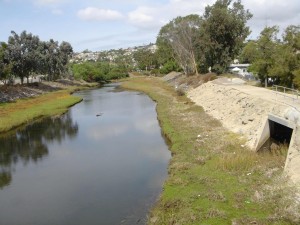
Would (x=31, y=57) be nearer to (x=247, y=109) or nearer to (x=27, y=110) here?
(x=27, y=110)

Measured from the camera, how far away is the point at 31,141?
43.1m

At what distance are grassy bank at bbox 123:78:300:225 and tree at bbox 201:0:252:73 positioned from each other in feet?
170

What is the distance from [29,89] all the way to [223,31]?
1968 inches

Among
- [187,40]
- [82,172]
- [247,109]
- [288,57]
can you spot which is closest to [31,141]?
[82,172]

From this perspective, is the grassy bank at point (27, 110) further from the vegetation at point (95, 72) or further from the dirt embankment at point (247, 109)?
the vegetation at point (95, 72)

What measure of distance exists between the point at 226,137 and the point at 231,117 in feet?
23.8

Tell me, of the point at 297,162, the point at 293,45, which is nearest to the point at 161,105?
the point at 293,45

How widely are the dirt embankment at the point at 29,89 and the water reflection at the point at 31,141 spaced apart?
77.3ft

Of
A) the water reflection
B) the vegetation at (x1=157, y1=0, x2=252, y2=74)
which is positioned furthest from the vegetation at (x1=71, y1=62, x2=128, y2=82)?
the water reflection

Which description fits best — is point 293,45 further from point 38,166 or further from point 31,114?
point 31,114

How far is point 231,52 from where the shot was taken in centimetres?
8656

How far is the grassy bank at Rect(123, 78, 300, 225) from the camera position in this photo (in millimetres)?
18812

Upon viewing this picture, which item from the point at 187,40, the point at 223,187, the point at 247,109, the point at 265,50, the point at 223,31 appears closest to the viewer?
the point at 223,187

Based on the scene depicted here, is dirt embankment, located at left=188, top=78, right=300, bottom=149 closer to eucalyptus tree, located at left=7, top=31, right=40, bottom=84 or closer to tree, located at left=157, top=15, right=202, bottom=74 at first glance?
tree, located at left=157, top=15, right=202, bottom=74
